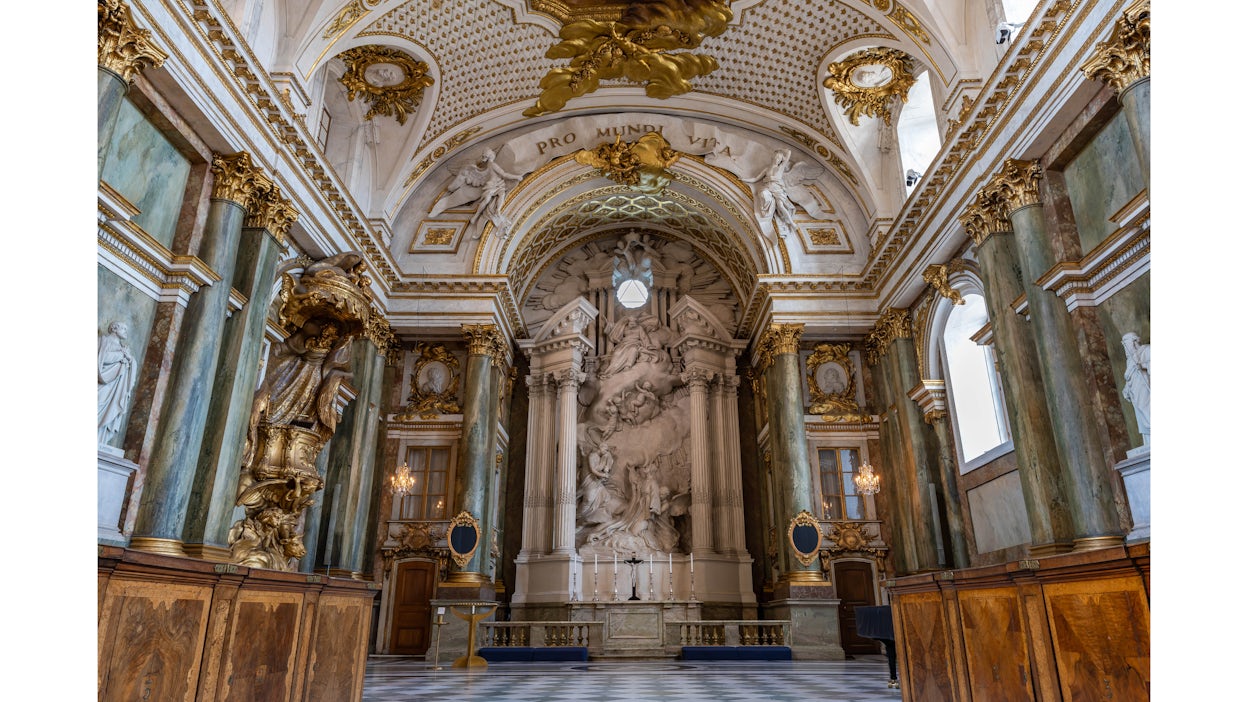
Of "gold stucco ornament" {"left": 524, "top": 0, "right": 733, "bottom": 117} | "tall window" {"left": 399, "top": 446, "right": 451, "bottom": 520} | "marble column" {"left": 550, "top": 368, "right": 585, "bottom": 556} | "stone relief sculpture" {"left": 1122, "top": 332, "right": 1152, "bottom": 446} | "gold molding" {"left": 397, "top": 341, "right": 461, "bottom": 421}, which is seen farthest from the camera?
"marble column" {"left": 550, "top": 368, "right": 585, "bottom": 556}

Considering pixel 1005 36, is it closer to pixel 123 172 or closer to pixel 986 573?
pixel 986 573

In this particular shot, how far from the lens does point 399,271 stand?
1434 centimetres

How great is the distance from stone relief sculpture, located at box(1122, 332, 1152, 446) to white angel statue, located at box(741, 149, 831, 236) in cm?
849

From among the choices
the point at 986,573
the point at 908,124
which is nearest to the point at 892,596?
the point at 986,573

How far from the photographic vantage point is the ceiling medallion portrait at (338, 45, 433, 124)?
12555mm

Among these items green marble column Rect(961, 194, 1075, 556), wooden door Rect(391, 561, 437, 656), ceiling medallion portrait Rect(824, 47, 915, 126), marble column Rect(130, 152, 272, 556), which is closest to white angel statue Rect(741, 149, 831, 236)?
ceiling medallion portrait Rect(824, 47, 915, 126)

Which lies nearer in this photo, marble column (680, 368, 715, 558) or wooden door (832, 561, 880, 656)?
wooden door (832, 561, 880, 656)

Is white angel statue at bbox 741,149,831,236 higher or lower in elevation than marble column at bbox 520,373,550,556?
higher

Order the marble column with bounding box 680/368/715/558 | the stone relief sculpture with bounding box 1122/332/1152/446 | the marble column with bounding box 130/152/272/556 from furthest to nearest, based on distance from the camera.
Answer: the marble column with bounding box 680/368/715/558 → the marble column with bounding box 130/152/272/556 → the stone relief sculpture with bounding box 1122/332/1152/446

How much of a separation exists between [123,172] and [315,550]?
21.3 feet

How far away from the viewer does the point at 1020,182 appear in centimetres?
857

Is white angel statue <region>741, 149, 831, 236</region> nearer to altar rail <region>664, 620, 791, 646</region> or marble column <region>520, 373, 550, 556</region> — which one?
marble column <region>520, 373, 550, 556</region>

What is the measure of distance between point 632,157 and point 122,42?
415 inches

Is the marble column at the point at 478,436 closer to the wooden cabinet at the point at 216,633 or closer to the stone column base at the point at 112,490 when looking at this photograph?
the stone column base at the point at 112,490
